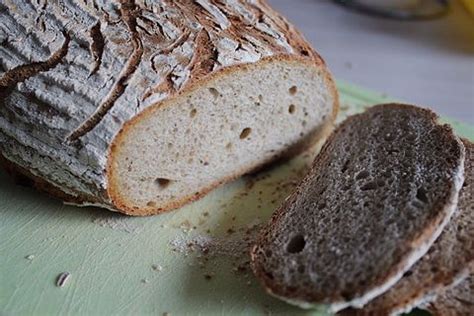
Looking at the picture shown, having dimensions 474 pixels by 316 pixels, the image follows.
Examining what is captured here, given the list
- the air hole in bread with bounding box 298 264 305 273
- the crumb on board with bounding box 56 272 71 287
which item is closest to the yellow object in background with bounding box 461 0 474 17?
the air hole in bread with bounding box 298 264 305 273

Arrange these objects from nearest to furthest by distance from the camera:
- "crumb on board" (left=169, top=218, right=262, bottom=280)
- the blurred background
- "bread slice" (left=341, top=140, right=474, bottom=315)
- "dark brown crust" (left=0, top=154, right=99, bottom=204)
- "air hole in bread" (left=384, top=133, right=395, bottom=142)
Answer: "bread slice" (left=341, top=140, right=474, bottom=315) < "crumb on board" (left=169, top=218, right=262, bottom=280) < "dark brown crust" (left=0, top=154, right=99, bottom=204) < "air hole in bread" (left=384, top=133, right=395, bottom=142) < the blurred background

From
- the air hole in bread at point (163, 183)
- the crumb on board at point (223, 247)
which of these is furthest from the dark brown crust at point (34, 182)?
the crumb on board at point (223, 247)

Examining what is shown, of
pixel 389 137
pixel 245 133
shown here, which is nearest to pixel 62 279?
pixel 245 133

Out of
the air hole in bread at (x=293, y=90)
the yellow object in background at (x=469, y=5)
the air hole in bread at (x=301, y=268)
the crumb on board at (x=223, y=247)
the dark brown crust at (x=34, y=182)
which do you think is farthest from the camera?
the yellow object in background at (x=469, y=5)

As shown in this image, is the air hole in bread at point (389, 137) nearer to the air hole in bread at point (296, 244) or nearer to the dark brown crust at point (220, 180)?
the dark brown crust at point (220, 180)

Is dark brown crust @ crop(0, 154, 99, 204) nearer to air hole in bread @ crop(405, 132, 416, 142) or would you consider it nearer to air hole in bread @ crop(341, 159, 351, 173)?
air hole in bread @ crop(341, 159, 351, 173)

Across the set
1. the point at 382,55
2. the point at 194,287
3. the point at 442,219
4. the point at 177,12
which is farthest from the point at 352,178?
the point at 382,55
